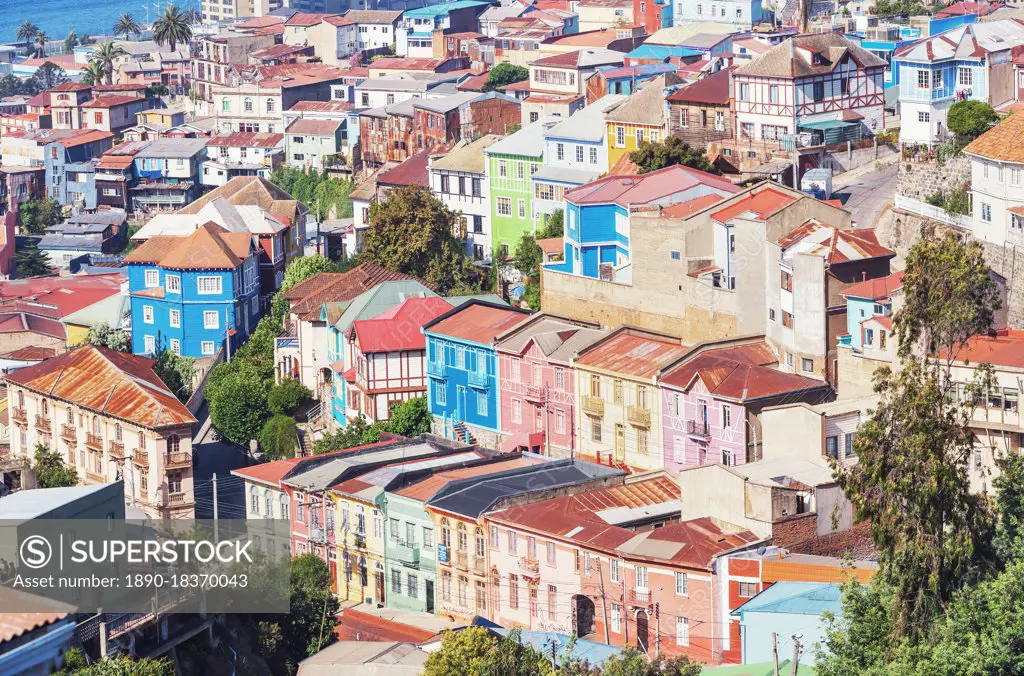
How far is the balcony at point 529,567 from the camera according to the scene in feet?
171

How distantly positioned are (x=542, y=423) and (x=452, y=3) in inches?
3606

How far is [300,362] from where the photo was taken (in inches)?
2992

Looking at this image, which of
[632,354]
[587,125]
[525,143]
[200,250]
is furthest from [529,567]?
[525,143]

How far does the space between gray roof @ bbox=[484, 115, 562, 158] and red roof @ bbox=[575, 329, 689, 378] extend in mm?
25656

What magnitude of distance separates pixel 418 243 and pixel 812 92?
16.0 metres

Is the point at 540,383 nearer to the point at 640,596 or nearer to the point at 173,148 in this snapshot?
the point at 640,596

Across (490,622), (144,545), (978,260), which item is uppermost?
(978,260)

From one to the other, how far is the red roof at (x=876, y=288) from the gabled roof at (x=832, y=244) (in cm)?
103

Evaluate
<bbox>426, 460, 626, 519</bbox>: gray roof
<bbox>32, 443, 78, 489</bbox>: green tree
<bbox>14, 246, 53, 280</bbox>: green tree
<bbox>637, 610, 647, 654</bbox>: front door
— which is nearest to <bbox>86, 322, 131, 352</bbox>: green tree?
<bbox>32, 443, 78, 489</bbox>: green tree

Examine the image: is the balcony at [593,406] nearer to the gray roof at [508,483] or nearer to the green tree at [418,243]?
the gray roof at [508,483]

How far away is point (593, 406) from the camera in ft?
200

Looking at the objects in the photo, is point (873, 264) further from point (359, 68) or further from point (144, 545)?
point (359, 68)

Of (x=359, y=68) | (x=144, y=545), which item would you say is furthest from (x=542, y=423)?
(x=359, y=68)

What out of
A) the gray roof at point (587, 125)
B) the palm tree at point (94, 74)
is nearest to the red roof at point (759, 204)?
the gray roof at point (587, 125)
